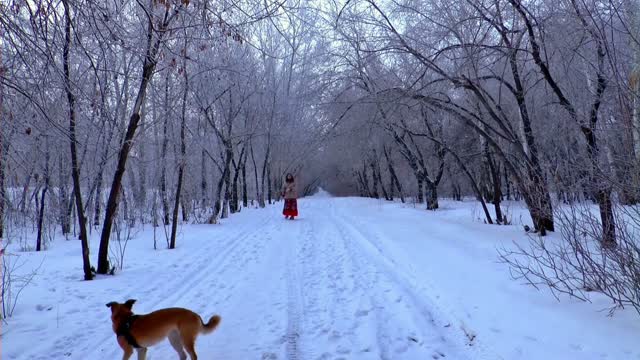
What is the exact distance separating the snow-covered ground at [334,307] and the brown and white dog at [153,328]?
475mm

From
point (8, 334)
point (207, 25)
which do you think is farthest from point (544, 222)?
point (8, 334)

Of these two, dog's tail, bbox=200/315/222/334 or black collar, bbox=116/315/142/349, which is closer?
black collar, bbox=116/315/142/349

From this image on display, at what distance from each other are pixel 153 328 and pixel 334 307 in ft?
8.25

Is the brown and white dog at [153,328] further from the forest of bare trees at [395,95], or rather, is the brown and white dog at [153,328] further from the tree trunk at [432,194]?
the tree trunk at [432,194]

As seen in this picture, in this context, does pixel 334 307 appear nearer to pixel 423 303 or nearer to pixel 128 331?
pixel 423 303

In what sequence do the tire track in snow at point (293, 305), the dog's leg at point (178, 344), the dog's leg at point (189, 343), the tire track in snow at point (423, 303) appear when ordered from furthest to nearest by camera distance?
the tire track in snow at point (293, 305), the tire track in snow at point (423, 303), the dog's leg at point (178, 344), the dog's leg at point (189, 343)

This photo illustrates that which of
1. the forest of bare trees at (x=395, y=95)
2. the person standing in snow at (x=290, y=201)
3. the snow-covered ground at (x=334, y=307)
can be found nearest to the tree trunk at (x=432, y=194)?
the forest of bare trees at (x=395, y=95)

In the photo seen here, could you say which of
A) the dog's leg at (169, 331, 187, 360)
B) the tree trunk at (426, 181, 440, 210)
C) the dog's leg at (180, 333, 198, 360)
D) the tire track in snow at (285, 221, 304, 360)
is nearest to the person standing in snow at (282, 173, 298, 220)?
the tree trunk at (426, 181, 440, 210)

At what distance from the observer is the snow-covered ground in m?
4.04

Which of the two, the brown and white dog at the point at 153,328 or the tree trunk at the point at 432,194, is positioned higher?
the tree trunk at the point at 432,194

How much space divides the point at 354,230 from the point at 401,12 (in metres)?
6.24

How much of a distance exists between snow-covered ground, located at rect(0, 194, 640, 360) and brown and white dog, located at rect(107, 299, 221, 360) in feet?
1.56

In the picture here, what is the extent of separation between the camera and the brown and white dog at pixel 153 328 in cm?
343

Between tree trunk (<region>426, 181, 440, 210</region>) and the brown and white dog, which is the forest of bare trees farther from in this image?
the brown and white dog
